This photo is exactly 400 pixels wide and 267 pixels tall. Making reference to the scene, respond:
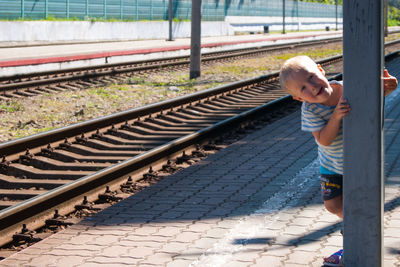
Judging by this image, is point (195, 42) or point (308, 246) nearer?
point (308, 246)

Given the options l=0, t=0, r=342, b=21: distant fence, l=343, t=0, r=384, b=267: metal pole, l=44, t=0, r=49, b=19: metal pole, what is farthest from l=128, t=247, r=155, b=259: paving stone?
l=44, t=0, r=49, b=19: metal pole

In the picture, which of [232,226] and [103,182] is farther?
[103,182]

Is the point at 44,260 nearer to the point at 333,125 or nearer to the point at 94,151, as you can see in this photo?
the point at 333,125

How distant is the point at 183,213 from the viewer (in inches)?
221

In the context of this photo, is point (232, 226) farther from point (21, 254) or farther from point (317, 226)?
point (21, 254)

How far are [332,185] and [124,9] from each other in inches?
1539

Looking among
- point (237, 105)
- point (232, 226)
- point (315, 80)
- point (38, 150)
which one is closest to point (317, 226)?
point (232, 226)

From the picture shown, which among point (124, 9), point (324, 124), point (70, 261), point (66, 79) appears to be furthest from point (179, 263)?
point (124, 9)

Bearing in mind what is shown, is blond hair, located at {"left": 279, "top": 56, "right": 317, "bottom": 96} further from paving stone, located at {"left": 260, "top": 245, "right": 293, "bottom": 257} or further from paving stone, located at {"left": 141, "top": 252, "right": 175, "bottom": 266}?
paving stone, located at {"left": 141, "top": 252, "right": 175, "bottom": 266}

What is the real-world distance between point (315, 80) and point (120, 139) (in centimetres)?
578

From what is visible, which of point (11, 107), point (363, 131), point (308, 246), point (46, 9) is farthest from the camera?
point (46, 9)

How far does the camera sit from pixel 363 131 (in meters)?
3.21

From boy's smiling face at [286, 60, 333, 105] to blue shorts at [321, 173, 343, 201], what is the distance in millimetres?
532

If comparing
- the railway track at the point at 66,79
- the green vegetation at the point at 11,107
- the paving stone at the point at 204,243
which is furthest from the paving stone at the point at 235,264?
the railway track at the point at 66,79
